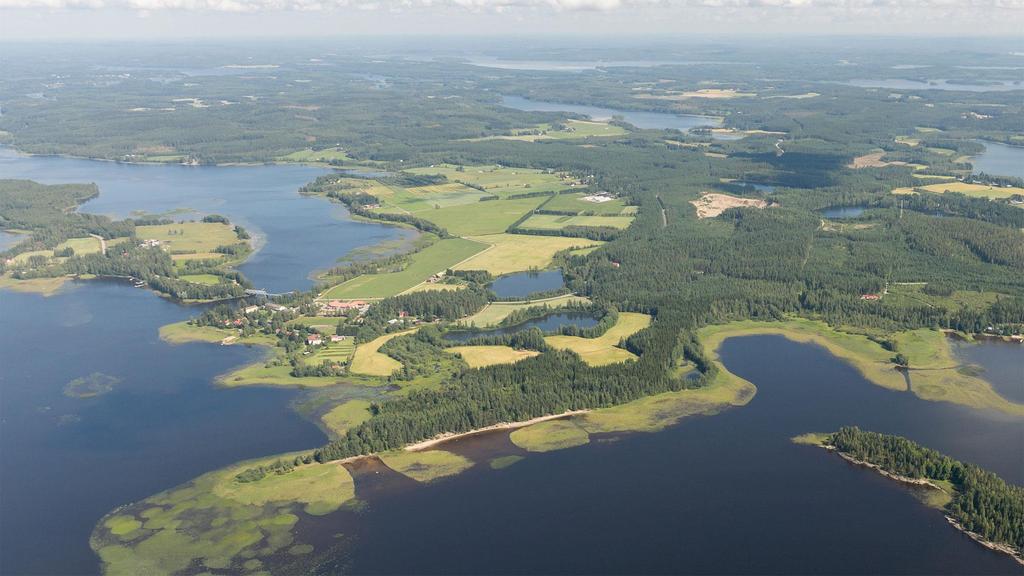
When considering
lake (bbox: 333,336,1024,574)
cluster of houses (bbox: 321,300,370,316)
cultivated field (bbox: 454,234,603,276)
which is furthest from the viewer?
cultivated field (bbox: 454,234,603,276)

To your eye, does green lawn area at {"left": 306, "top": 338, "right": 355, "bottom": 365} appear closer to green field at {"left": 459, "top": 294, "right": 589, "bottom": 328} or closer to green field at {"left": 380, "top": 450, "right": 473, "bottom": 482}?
green field at {"left": 459, "top": 294, "right": 589, "bottom": 328}

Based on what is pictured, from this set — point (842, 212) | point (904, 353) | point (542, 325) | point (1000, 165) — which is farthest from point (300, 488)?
point (1000, 165)

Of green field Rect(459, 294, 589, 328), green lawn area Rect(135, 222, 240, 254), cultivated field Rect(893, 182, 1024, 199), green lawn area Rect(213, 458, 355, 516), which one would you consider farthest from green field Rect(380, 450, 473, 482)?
cultivated field Rect(893, 182, 1024, 199)

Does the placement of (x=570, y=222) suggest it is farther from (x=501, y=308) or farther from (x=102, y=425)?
(x=102, y=425)

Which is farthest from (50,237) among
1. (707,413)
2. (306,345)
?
(707,413)

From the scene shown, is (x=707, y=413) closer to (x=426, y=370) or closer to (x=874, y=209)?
(x=426, y=370)

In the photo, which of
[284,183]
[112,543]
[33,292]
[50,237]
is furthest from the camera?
[284,183]
